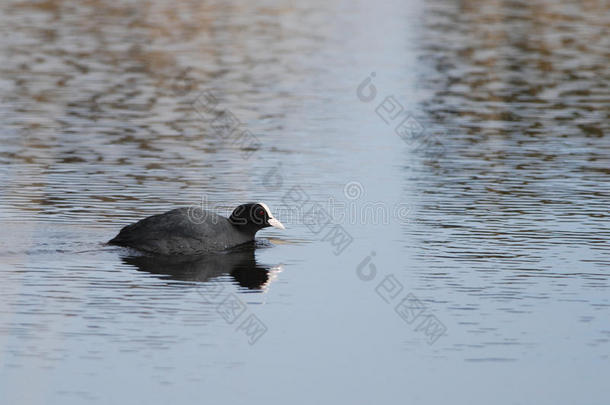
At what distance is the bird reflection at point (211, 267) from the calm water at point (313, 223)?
8cm

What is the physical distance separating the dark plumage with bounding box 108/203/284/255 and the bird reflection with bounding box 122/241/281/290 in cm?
21

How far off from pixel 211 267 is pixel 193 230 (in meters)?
1.16

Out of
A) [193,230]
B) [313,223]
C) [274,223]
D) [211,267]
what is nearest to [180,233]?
[193,230]

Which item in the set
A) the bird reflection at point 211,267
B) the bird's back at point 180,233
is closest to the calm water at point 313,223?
the bird reflection at point 211,267

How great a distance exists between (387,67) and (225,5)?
27.8m

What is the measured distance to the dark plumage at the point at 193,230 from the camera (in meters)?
20.2

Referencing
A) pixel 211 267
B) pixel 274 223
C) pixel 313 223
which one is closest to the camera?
pixel 211 267

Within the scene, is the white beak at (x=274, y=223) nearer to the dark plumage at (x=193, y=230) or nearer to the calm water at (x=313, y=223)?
the dark plumage at (x=193, y=230)

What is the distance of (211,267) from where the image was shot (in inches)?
778

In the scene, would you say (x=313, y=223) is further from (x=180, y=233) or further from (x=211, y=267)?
(x=211, y=267)

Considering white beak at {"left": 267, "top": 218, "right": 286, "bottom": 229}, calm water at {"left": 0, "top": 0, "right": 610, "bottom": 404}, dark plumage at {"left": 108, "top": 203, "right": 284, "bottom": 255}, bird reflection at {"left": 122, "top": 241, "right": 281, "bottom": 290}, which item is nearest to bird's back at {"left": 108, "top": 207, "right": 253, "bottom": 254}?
dark plumage at {"left": 108, "top": 203, "right": 284, "bottom": 255}

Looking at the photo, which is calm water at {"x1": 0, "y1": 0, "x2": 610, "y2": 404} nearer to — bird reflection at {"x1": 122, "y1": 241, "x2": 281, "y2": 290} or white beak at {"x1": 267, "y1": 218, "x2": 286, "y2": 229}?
bird reflection at {"x1": 122, "y1": 241, "x2": 281, "y2": 290}

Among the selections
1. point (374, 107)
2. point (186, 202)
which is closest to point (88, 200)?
point (186, 202)

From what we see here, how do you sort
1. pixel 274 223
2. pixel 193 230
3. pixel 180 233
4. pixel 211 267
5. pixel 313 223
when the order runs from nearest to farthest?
pixel 211 267, pixel 180 233, pixel 193 230, pixel 274 223, pixel 313 223
